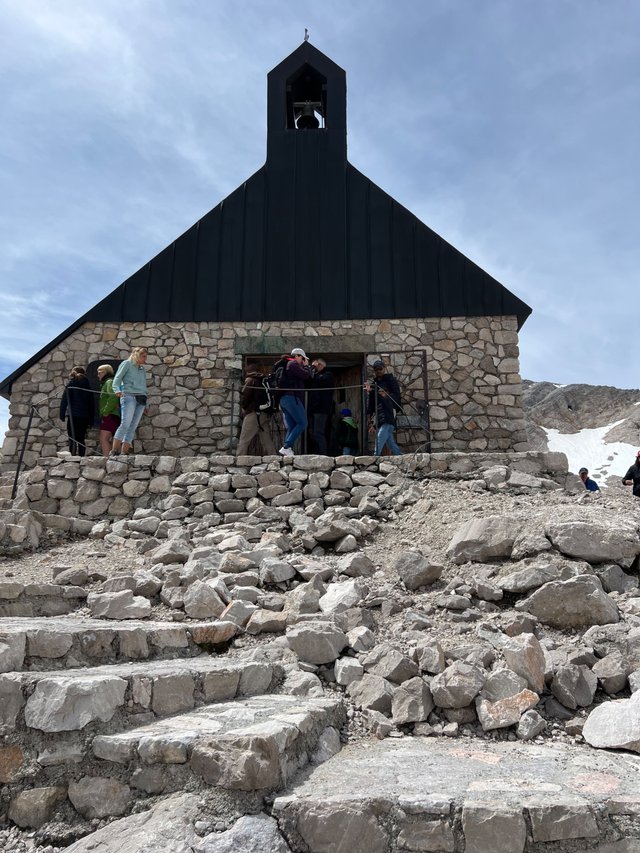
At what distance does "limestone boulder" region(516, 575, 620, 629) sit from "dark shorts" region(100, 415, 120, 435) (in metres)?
6.88

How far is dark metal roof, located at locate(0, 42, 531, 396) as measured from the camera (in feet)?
36.7

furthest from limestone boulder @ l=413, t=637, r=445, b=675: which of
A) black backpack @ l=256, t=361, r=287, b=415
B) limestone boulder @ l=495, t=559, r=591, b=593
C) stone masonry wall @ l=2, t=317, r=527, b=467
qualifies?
stone masonry wall @ l=2, t=317, r=527, b=467

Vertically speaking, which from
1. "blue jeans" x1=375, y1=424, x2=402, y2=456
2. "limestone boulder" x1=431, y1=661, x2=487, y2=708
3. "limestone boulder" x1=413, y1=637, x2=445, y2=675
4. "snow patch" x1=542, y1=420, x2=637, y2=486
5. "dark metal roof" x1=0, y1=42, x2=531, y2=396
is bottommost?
"limestone boulder" x1=431, y1=661, x2=487, y2=708

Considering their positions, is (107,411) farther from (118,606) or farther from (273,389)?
(118,606)

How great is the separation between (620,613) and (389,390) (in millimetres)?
5248

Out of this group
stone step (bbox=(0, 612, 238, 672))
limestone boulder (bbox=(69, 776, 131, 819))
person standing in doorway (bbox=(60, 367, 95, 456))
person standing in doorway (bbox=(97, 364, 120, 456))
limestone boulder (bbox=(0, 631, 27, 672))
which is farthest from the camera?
person standing in doorway (bbox=(60, 367, 95, 456))

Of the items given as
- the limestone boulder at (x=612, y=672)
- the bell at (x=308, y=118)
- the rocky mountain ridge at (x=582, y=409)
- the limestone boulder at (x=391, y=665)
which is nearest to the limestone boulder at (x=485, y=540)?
the limestone boulder at (x=612, y=672)

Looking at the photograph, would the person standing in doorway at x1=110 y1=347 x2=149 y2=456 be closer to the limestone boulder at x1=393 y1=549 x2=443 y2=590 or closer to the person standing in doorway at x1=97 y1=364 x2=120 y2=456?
the person standing in doorway at x1=97 y1=364 x2=120 y2=456

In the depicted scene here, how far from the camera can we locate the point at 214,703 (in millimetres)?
3418

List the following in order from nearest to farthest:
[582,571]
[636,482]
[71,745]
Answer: [71,745], [582,571], [636,482]

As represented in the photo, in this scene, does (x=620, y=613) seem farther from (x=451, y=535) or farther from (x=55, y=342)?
(x=55, y=342)

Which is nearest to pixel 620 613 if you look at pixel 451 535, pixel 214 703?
pixel 451 535

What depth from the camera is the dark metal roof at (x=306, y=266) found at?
1119cm

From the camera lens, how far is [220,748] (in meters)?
2.62
